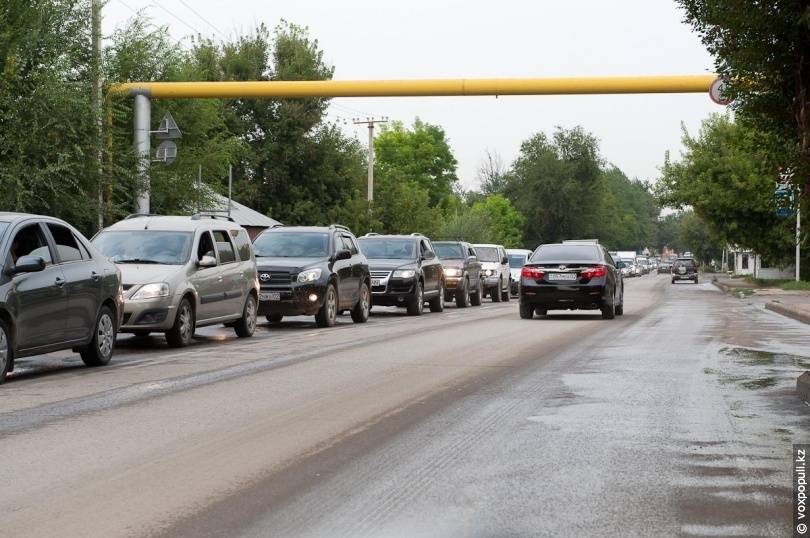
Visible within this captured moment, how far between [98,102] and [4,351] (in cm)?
1655

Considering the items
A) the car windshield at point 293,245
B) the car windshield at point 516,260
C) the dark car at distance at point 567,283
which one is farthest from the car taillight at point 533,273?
the car windshield at point 516,260

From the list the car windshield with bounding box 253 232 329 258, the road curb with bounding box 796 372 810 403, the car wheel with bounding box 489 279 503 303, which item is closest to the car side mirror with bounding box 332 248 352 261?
the car windshield with bounding box 253 232 329 258

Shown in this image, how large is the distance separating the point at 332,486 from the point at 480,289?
29737 millimetres

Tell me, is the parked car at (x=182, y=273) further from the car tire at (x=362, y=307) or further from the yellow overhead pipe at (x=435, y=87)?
the yellow overhead pipe at (x=435, y=87)

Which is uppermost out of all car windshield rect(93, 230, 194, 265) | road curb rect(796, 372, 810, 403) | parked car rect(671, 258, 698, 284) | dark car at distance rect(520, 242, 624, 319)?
car windshield rect(93, 230, 194, 265)

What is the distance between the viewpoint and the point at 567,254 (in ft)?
83.7

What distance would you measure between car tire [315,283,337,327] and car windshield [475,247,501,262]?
19.9m

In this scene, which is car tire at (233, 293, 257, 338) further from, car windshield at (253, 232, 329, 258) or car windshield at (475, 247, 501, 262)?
car windshield at (475, 247, 501, 262)

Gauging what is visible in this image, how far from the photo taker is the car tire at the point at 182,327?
1667 cm

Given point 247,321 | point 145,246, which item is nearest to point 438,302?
point 247,321

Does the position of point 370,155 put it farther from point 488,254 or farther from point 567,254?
point 567,254

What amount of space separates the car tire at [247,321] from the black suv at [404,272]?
8.42 metres

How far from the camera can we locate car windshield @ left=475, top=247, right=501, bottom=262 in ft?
138

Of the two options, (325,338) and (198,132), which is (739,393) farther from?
(198,132)
